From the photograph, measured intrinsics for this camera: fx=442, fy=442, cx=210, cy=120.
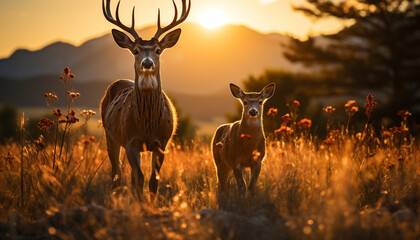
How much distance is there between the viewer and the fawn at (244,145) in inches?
253

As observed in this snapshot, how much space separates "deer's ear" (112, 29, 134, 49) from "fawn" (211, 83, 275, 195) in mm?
A: 1786

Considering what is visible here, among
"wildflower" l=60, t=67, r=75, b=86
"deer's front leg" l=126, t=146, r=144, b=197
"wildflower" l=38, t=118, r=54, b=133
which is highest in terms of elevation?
"wildflower" l=60, t=67, r=75, b=86

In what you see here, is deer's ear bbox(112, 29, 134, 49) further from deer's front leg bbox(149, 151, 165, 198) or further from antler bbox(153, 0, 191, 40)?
deer's front leg bbox(149, 151, 165, 198)

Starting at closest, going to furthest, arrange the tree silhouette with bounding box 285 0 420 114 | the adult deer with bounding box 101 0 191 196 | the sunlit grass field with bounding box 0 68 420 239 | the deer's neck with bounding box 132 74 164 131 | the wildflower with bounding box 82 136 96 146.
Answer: the sunlit grass field with bounding box 0 68 420 239, the wildflower with bounding box 82 136 96 146, the adult deer with bounding box 101 0 191 196, the deer's neck with bounding box 132 74 164 131, the tree silhouette with bounding box 285 0 420 114

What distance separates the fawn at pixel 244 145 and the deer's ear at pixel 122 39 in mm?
1786

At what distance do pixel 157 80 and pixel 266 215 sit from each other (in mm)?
2649

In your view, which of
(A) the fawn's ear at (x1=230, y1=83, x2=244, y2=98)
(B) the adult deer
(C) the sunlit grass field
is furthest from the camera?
(A) the fawn's ear at (x1=230, y1=83, x2=244, y2=98)

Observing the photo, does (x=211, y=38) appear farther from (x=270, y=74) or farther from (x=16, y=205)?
(x=16, y=205)

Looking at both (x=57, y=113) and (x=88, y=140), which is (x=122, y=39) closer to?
(x=57, y=113)

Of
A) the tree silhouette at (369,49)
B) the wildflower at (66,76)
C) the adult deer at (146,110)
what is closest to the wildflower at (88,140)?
the adult deer at (146,110)

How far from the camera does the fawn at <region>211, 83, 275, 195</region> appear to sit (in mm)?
6430

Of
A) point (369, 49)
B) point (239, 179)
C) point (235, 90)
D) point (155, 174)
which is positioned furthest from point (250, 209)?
point (369, 49)

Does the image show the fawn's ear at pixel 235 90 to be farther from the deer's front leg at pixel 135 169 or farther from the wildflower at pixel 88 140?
the wildflower at pixel 88 140

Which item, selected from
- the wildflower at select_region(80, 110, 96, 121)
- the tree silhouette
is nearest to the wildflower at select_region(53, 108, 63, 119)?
the wildflower at select_region(80, 110, 96, 121)
